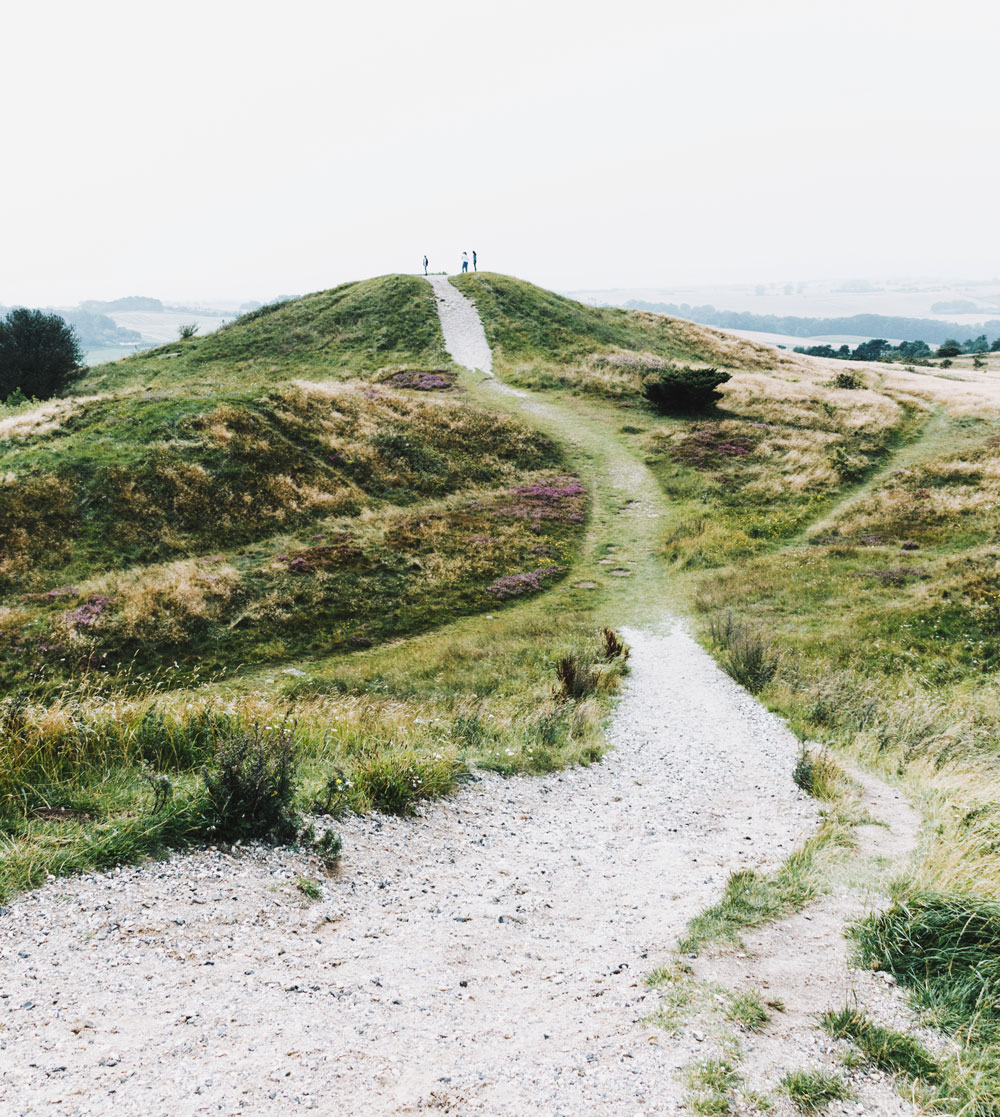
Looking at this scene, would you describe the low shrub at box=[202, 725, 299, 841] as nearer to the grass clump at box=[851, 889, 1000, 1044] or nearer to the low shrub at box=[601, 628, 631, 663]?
the grass clump at box=[851, 889, 1000, 1044]

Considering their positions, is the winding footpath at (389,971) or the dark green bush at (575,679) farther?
the dark green bush at (575,679)

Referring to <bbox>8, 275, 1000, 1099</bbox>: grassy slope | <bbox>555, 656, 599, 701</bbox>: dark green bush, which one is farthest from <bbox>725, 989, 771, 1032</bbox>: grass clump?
<bbox>555, 656, 599, 701</bbox>: dark green bush

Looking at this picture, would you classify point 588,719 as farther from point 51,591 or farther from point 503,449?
point 503,449

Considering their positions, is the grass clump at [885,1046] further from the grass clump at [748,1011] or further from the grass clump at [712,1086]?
the grass clump at [712,1086]

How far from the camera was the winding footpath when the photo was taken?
4691 millimetres

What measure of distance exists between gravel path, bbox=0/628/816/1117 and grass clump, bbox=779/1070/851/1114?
0.87 m

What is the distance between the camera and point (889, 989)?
579 cm

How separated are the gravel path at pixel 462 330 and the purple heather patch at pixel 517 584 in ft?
113

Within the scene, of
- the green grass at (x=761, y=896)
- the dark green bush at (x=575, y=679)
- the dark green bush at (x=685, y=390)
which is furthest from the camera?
the dark green bush at (x=685, y=390)

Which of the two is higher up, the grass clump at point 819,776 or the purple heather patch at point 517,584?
the purple heather patch at point 517,584

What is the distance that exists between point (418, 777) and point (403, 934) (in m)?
3.33

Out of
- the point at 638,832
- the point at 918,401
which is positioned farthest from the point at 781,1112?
the point at 918,401

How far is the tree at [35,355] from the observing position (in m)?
63.9

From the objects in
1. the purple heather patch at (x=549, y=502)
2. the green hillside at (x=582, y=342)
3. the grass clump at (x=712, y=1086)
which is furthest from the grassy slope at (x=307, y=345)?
the grass clump at (x=712, y=1086)
